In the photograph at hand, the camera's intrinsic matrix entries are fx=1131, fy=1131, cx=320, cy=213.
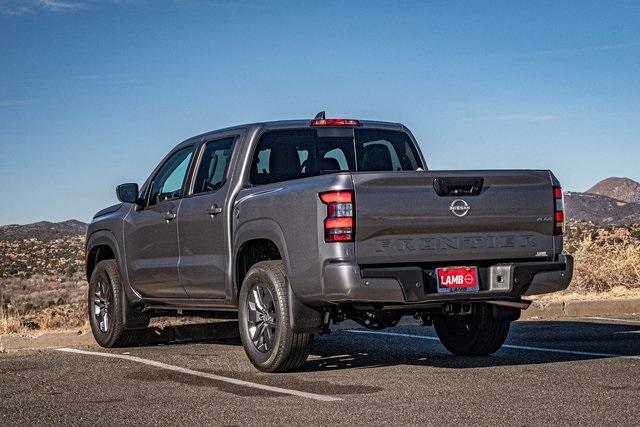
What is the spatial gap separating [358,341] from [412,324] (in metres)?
2.12

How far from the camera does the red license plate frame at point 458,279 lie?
869 centimetres

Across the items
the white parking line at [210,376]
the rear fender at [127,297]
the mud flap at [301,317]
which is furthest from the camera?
the rear fender at [127,297]

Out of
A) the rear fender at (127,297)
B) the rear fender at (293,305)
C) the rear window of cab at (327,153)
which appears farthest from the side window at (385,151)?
the rear fender at (127,297)

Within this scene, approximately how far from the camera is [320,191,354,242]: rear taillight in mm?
8391

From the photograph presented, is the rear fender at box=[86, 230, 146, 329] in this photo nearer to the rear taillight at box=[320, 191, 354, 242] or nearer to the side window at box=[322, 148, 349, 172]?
the side window at box=[322, 148, 349, 172]

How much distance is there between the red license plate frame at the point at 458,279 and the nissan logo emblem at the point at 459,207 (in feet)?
1.38

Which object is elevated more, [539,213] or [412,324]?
[539,213]

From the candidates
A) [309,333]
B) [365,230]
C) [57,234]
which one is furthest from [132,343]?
[57,234]

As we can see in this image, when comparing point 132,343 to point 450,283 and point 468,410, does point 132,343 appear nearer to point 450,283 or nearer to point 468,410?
point 450,283

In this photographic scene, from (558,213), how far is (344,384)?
2349 mm

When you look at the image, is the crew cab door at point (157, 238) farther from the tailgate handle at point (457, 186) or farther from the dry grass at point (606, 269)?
the dry grass at point (606, 269)

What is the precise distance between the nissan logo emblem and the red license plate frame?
1.38ft

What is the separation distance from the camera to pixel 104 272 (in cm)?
1219

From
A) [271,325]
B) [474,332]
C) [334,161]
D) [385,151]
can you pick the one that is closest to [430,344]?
[474,332]
